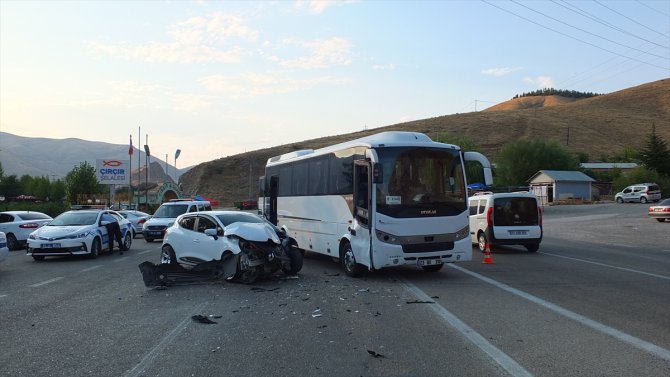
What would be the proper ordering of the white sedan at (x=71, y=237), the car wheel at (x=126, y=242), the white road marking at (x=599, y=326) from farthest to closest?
1. the car wheel at (x=126, y=242)
2. the white sedan at (x=71, y=237)
3. the white road marking at (x=599, y=326)

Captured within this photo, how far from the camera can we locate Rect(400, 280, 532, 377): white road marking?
5.56 m

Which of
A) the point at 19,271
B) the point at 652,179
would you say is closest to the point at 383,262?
the point at 19,271

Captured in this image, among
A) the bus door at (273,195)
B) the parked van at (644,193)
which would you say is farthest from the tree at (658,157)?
the bus door at (273,195)

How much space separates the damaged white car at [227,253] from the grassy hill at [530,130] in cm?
8737

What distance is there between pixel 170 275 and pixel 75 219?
8191 millimetres

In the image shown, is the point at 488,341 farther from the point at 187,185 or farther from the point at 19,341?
the point at 187,185

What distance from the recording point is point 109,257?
18875 millimetres

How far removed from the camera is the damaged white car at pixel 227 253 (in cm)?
1175

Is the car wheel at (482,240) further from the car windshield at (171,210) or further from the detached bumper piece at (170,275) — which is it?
the car windshield at (171,210)

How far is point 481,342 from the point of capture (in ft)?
21.9

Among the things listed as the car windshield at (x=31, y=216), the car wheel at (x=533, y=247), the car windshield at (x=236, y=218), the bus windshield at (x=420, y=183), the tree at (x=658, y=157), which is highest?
the tree at (x=658, y=157)

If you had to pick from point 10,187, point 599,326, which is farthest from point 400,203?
point 10,187

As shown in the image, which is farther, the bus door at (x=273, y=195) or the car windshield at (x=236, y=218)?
the bus door at (x=273, y=195)

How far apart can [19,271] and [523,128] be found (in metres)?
113
